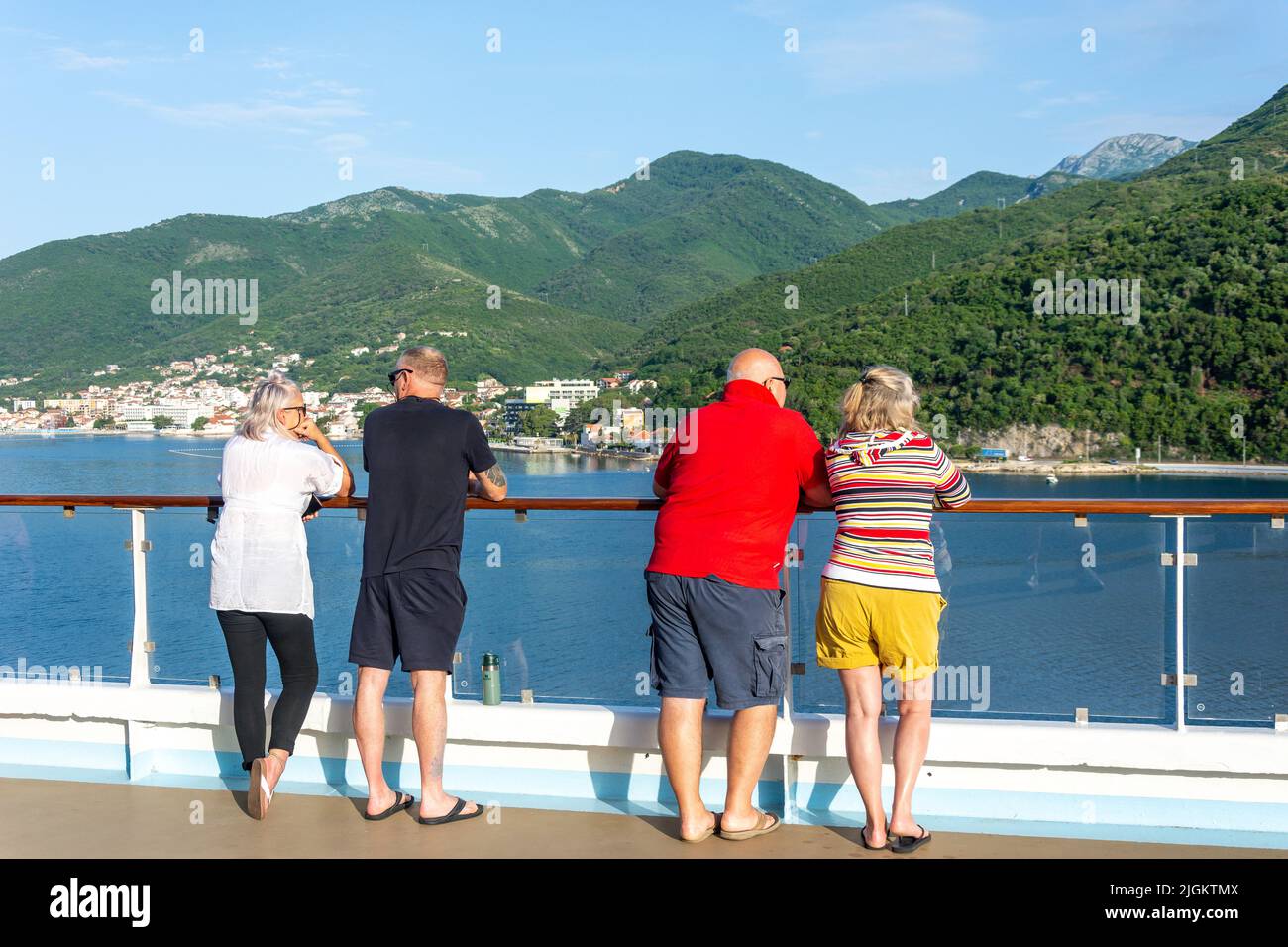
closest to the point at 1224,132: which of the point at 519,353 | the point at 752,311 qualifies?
the point at 752,311

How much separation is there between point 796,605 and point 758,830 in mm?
700

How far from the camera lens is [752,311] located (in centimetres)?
8700

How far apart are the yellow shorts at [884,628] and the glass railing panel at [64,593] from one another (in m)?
2.42

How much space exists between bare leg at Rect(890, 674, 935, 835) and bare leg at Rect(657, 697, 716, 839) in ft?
1.61

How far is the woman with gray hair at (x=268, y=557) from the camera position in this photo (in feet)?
10.1

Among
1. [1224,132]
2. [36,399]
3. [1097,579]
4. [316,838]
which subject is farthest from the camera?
[1224,132]

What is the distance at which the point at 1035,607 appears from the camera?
11.0 ft

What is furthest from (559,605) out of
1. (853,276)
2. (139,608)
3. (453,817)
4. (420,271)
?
(420,271)

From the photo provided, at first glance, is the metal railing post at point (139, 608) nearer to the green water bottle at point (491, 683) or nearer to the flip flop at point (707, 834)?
the green water bottle at point (491, 683)

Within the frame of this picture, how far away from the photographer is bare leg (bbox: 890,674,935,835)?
9.22 feet

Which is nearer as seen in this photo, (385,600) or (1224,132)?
(385,600)

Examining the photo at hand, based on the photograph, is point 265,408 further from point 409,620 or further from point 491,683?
point 491,683

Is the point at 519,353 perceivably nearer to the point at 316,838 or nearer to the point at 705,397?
the point at 705,397
